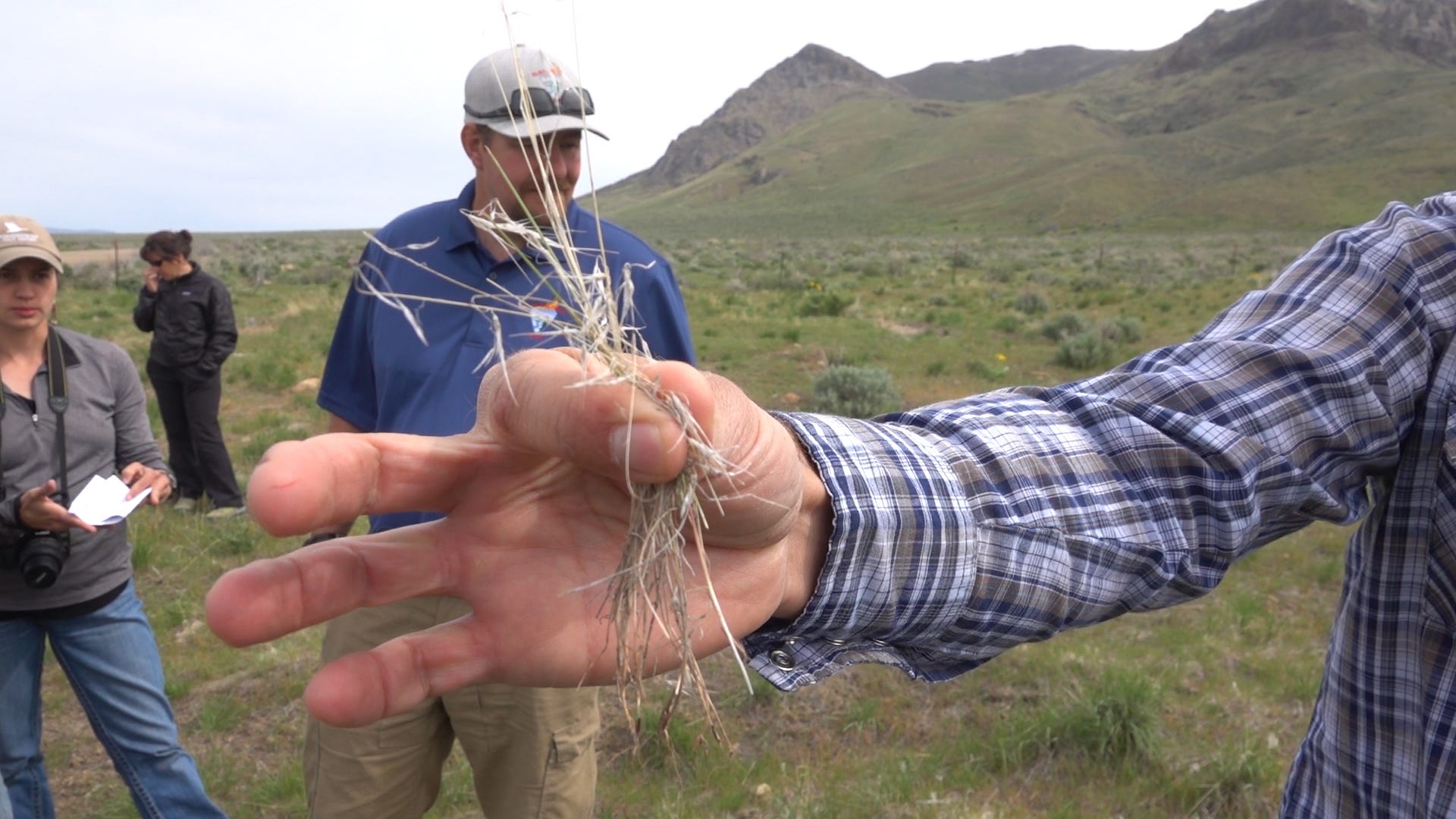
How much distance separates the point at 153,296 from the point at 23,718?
493 cm

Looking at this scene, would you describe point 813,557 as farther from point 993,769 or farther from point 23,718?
point 23,718

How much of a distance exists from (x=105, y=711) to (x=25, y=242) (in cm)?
173

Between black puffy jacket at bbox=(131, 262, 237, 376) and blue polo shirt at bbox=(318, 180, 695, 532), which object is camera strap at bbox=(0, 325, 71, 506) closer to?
blue polo shirt at bbox=(318, 180, 695, 532)

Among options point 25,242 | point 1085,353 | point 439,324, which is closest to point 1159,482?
point 439,324

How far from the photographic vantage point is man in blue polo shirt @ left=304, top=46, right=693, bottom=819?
2.51 m

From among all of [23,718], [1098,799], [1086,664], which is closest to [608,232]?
[23,718]

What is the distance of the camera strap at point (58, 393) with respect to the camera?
3.19 metres

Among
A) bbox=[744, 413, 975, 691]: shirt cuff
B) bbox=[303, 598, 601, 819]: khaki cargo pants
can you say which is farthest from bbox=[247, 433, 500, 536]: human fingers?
bbox=[303, 598, 601, 819]: khaki cargo pants

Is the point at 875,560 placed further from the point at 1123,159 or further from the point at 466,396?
the point at 1123,159

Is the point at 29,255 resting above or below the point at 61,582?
above

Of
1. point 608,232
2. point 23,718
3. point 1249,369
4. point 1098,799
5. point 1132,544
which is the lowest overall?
point 1098,799

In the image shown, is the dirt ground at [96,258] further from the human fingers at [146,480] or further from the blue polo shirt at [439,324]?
the blue polo shirt at [439,324]

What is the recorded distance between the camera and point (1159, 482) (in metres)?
1.46

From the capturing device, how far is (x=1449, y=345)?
139cm
